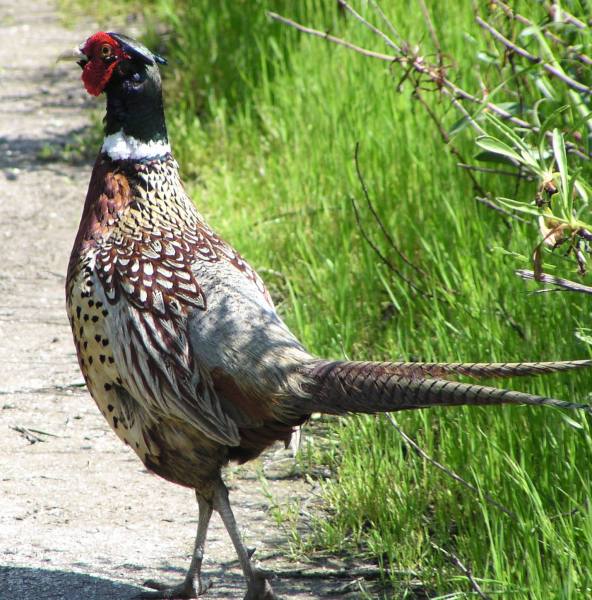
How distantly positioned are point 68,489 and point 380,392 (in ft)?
4.67

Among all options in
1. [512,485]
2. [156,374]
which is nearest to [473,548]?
[512,485]

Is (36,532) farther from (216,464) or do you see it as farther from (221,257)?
(221,257)

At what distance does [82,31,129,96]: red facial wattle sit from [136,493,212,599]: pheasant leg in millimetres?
1290

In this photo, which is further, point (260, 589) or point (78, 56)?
point (78, 56)

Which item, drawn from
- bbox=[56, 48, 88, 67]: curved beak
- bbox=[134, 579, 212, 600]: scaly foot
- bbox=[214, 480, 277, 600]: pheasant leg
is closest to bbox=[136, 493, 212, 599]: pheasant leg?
bbox=[134, 579, 212, 600]: scaly foot

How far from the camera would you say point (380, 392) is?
2.58 metres

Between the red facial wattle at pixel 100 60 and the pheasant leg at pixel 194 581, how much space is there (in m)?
1.29

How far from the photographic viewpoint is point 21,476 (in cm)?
361

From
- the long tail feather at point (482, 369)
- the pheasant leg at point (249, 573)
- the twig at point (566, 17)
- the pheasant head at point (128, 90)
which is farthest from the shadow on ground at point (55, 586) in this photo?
the twig at point (566, 17)

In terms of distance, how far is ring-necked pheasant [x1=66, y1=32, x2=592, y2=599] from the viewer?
2764 millimetres

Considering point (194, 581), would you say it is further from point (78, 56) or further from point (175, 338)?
point (78, 56)

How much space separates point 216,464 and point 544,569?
3.02ft

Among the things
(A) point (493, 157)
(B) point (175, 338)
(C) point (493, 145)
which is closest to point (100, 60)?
(B) point (175, 338)

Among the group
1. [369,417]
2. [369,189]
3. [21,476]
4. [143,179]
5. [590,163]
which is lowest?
[21,476]
